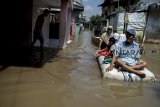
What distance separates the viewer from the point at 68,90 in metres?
6.79

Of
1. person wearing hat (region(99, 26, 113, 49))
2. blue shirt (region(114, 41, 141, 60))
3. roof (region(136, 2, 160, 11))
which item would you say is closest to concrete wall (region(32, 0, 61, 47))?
person wearing hat (region(99, 26, 113, 49))

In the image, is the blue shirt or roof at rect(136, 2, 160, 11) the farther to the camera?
roof at rect(136, 2, 160, 11)

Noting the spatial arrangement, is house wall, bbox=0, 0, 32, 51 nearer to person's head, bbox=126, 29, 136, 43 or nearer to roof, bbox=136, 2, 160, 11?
person's head, bbox=126, 29, 136, 43

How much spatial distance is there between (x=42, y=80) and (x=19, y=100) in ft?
6.33

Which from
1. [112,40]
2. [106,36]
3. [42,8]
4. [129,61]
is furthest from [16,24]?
[129,61]

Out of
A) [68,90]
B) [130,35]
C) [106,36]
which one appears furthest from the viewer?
[106,36]

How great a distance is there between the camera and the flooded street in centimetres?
581

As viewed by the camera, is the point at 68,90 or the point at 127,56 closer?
the point at 68,90

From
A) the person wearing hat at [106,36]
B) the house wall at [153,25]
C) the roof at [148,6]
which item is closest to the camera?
the person wearing hat at [106,36]

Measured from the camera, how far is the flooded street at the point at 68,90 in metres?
5.81

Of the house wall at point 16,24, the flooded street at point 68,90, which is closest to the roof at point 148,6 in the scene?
the house wall at point 16,24

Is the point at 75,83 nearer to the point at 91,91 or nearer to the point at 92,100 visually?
the point at 91,91

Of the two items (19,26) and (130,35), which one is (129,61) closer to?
(130,35)

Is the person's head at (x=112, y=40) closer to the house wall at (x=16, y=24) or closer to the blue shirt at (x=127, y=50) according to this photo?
the blue shirt at (x=127, y=50)
